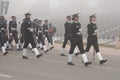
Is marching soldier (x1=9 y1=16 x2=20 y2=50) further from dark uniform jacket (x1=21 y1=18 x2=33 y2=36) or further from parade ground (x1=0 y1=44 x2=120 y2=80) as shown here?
parade ground (x1=0 y1=44 x2=120 y2=80)

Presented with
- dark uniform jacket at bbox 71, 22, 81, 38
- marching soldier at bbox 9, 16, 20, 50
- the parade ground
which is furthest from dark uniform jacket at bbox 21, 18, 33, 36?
marching soldier at bbox 9, 16, 20, 50

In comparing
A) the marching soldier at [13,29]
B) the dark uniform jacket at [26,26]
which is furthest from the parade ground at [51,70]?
the marching soldier at [13,29]

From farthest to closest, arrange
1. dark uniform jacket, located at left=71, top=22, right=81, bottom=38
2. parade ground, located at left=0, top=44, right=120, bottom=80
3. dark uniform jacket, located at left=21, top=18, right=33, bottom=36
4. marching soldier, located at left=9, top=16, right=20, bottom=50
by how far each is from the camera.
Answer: marching soldier, located at left=9, top=16, right=20, bottom=50 < dark uniform jacket, located at left=21, top=18, right=33, bottom=36 < dark uniform jacket, located at left=71, top=22, right=81, bottom=38 < parade ground, located at left=0, top=44, right=120, bottom=80

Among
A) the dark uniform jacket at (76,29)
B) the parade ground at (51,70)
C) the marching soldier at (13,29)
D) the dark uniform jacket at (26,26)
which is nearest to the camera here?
the parade ground at (51,70)

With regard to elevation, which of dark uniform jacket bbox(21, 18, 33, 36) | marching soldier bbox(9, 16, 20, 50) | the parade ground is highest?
dark uniform jacket bbox(21, 18, 33, 36)

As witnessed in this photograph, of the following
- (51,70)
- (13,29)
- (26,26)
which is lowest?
(51,70)

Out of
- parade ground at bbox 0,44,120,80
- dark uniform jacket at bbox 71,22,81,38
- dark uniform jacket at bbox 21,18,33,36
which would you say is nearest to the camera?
parade ground at bbox 0,44,120,80

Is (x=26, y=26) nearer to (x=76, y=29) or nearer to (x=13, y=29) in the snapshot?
(x=76, y=29)

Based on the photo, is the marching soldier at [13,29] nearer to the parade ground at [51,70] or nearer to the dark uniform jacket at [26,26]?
the dark uniform jacket at [26,26]

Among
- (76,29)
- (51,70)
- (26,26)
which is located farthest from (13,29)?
(51,70)

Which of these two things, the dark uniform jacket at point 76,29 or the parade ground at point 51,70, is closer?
the parade ground at point 51,70

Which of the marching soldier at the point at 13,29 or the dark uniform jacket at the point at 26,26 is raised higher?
the dark uniform jacket at the point at 26,26

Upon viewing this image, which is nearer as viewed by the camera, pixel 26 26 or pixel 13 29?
pixel 26 26

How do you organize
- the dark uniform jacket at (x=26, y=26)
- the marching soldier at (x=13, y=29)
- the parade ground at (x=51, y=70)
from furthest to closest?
the marching soldier at (x=13, y=29) < the dark uniform jacket at (x=26, y=26) < the parade ground at (x=51, y=70)
